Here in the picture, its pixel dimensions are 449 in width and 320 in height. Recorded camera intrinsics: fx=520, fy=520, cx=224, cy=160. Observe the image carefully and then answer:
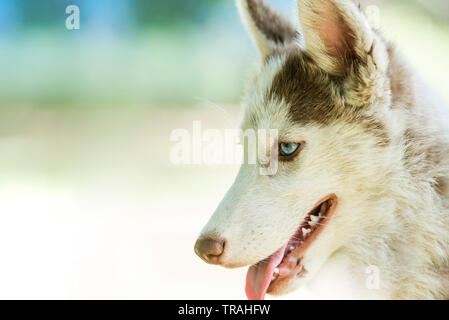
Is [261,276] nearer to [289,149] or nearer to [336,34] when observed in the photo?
[289,149]

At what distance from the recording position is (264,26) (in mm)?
1636

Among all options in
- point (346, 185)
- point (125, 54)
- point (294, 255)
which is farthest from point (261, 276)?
point (125, 54)

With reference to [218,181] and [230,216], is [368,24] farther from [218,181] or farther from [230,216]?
[218,181]

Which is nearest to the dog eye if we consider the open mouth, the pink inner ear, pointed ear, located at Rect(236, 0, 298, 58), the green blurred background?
the open mouth

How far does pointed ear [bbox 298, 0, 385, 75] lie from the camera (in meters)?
1.25

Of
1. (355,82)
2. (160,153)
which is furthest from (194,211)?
(355,82)

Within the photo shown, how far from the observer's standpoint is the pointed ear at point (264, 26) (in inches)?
63.0

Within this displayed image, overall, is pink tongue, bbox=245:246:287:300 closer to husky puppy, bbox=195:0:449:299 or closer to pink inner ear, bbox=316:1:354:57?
husky puppy, bbox=195:0:449:299

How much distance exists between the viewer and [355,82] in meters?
1.34

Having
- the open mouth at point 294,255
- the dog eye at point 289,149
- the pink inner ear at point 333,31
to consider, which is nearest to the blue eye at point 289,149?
the dog eye at point 289,149

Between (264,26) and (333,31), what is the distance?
35 cm

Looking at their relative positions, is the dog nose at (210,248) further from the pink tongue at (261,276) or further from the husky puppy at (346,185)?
the pink tongue at (261,276)
